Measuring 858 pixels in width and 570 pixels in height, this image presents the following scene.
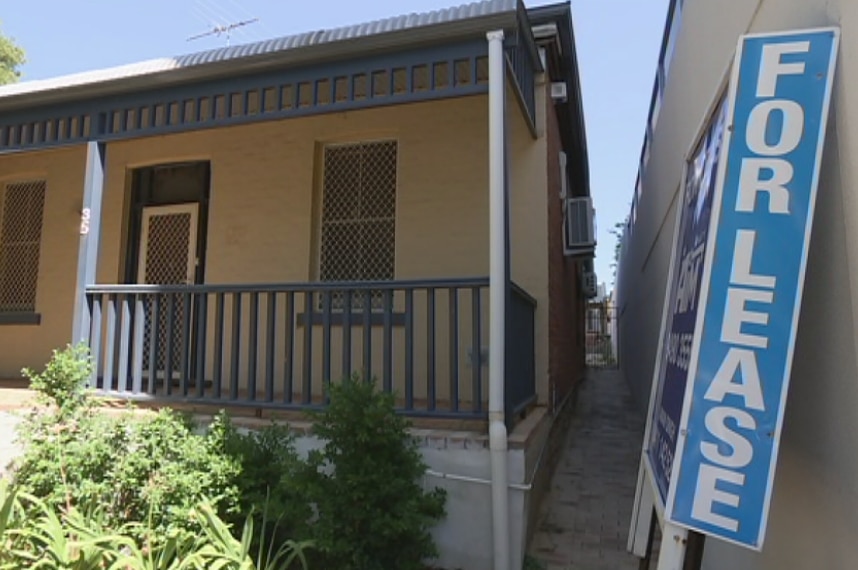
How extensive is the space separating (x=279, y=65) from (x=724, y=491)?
155 inches

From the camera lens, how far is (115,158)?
6.26 m

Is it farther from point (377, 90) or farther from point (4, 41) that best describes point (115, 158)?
point (4, 41)

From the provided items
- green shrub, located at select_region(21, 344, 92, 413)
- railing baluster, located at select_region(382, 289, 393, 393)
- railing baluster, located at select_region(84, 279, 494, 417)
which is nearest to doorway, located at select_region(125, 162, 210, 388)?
railing baluster, located at select_region(84, 279, 494, 417)

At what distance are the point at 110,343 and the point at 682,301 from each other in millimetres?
4197

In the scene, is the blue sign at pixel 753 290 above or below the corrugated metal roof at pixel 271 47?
below

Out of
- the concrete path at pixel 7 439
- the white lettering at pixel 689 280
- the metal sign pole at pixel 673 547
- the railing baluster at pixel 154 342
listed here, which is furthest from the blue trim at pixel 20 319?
the metal sign pole at pixel 673 547

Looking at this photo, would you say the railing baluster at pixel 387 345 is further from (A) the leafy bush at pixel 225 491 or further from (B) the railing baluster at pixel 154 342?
(B) the railing baluster at pixel 154 342

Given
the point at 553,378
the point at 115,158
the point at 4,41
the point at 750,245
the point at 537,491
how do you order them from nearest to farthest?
the point at 750,245, the point at 537,491, the point at 553,378, the point at 115,158, the point at 4,41

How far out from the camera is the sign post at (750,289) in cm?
152

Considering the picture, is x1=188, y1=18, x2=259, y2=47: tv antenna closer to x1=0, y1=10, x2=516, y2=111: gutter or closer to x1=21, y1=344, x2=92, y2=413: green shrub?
x1=0, y1=10, x2=516, y2=111: gutter

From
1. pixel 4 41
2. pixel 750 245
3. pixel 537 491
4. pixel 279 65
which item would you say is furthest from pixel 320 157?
pixel 4 41

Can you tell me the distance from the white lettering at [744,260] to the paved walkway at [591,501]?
7.51 feet

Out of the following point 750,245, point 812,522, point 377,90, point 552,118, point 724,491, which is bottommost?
A: point 812,522

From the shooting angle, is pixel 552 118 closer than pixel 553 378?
No
